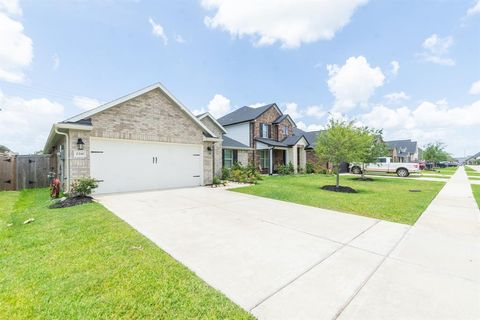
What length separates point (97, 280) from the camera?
2.67 meters

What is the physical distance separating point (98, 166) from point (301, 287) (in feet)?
31.2

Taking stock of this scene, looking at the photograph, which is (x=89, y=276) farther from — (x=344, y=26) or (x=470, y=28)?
(x=470, y=28)

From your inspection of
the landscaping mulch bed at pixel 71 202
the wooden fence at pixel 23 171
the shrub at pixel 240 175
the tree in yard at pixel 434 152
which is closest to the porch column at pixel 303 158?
the shrub at pixel 240 175

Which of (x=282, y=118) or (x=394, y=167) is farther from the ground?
(x=282, y=118)

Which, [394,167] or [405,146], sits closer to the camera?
[394,167]

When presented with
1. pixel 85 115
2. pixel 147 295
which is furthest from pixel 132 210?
pixel 85 115

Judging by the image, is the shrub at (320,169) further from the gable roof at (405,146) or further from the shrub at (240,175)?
the gable roof at (405,146)

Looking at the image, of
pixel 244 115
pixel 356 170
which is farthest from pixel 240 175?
pixel 356 170

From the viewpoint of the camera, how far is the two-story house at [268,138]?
21.1 m

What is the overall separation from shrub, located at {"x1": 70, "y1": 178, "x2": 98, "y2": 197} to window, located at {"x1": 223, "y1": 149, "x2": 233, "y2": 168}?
10.3m

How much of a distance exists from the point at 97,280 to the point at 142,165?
8.13m

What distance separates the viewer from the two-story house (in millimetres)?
21062

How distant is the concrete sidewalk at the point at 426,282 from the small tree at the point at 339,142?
6509 mm

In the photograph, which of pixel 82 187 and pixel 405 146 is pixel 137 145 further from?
pixel 405 146
